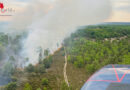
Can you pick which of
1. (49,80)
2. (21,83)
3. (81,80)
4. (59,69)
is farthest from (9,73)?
(81,80)

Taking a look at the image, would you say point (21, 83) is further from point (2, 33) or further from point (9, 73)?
point (2, 33)

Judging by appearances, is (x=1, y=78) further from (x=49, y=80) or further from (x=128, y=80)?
(x=128, y=80)

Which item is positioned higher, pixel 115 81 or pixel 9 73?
pixel 115 81

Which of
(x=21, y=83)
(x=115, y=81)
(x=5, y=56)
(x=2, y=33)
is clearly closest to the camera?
(x=115, y=81)

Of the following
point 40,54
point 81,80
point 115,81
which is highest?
point 115,81

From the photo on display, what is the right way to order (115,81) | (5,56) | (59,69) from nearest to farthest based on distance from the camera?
(115,81) < (59,69) < (5,56)

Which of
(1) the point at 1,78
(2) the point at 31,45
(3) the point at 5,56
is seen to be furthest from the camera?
(2) the point at 31,45

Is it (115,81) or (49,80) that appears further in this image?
(49,80)

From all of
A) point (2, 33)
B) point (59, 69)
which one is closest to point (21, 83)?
point (59, 69)

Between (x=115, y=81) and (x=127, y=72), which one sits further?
(x=127, y=72)
